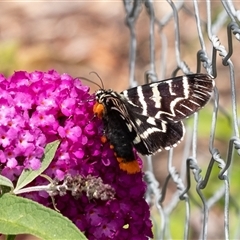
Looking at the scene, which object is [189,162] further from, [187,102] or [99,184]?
[99,184]

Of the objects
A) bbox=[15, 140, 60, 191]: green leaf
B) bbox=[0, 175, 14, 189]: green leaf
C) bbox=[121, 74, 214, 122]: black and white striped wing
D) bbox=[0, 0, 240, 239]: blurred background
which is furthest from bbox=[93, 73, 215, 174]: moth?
bbox=[0, 0, 240, 239]: blurred background

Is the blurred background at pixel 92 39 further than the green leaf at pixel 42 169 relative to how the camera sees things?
Yes

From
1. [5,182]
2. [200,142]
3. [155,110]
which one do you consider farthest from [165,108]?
[200,142]

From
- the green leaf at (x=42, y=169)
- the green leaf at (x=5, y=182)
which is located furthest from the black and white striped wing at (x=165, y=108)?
the green leaf at (x=5, y=182)

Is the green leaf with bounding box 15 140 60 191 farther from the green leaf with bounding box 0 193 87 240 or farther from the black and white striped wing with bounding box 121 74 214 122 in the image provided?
the black and white striped wing with bounding box 121 74 214 122

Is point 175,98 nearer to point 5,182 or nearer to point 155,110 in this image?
point 155,110

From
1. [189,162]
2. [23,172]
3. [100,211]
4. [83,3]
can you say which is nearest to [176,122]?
[189,162]

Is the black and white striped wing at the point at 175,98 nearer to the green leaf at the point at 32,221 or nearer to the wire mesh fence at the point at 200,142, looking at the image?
the wire mesh fence at the point at 200,142
